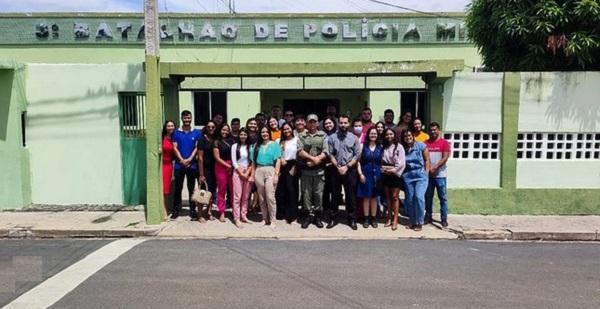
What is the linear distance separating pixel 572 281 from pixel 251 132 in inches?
193

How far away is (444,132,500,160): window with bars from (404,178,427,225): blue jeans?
57.5 inches

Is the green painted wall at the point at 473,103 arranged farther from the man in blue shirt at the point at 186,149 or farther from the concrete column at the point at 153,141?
the concrete column at the point at 153,141

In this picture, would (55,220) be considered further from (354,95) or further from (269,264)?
(354,95)

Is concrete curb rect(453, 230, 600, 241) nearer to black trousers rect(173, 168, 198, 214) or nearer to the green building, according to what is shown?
the green building

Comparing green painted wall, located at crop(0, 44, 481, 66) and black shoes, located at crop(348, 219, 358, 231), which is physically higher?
green painted wall, located at crop(0, 44, 481, 66)

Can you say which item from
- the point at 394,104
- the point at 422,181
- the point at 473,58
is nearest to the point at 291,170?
the point at 422,181

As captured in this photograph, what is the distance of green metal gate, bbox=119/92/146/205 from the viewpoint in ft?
31.9

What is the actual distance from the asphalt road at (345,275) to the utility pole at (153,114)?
39.0 inches

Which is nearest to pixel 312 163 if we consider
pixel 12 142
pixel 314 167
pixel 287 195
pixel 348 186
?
pixel 314 167

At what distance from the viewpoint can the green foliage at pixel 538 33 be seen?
887 centimetres

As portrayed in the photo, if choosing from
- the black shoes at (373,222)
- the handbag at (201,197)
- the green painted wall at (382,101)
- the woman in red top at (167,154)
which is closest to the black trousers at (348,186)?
the black shoes at (373,222)

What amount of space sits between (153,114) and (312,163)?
2606mm

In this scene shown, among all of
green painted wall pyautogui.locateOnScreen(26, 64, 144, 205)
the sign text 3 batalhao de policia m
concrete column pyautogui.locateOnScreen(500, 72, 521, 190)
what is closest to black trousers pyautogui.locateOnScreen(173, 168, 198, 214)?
green painted wall pyautogui.locateOnScreen(26, 64, 144, 205)

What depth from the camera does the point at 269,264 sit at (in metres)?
6.40
